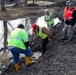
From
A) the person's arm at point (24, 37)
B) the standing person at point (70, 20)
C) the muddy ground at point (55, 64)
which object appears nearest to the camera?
the muddy ground at point (55, 64)

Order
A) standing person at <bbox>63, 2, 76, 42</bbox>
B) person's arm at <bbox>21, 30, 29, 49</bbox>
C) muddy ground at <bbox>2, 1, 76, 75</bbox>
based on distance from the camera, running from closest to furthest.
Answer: muddy ground at <bbox>2, 1, 76, 75</bbox> < person's arm at <bbox>21, 30, 29, 49</bbox> < standing person at <bbox>63, 2, 76, 42</bbox>

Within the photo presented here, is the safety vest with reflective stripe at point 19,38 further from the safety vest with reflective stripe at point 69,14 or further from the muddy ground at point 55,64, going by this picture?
the safety vest with reflective stripe at point 69,14

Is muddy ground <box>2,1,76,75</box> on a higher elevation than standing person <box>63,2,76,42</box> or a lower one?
lower

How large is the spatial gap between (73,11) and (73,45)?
1.57 metres

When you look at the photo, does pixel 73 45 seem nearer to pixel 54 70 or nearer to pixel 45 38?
pixel 45 38

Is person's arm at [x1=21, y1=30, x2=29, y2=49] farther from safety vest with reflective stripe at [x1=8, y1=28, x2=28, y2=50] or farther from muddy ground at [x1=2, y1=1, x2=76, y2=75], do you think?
muddy ground at [x1=2, y1=1, x2=76, y2=75]

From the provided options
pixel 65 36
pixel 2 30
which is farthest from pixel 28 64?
pixel 2 30

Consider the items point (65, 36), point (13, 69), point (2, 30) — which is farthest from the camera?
point (2, 30)

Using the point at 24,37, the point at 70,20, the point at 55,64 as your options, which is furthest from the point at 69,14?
the point at 24,37

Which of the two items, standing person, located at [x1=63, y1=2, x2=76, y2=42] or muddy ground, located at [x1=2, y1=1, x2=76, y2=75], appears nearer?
muddy ground, located at [x1=2, y1=1, x2=76, y2=75]

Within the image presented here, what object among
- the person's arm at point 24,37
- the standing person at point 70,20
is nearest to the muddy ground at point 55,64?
the standing person at point 70,20

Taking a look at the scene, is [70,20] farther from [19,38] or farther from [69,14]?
[19,38]

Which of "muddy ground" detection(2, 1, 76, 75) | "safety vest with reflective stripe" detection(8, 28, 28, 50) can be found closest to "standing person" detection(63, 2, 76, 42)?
"muddy ground" detection(2, 1, 76, 75)

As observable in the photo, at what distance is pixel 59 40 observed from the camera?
1434cm
